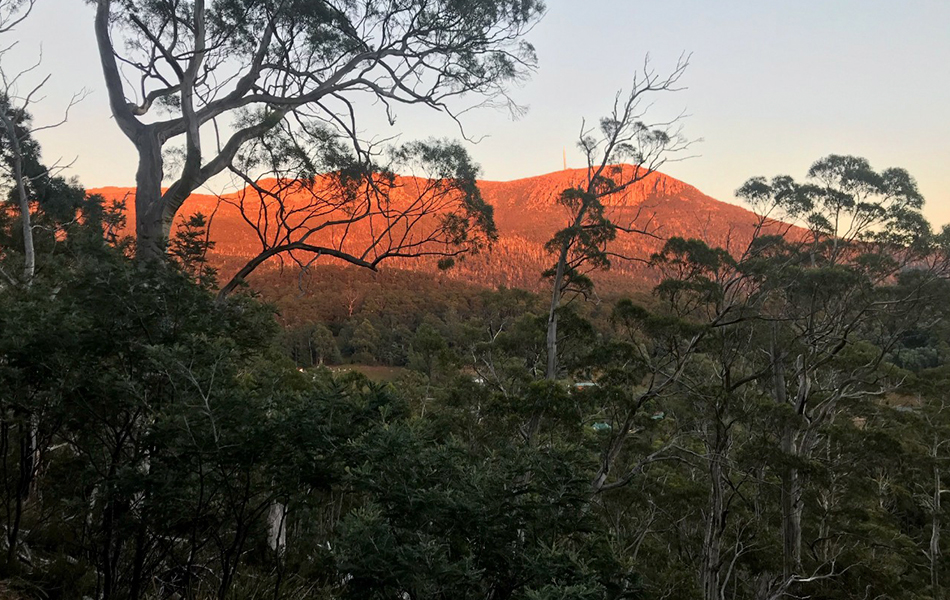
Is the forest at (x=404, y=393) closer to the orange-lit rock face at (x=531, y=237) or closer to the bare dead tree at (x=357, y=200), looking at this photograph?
A: the bare dead tree at (x=357, y=200)

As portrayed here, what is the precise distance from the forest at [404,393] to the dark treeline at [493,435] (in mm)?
29

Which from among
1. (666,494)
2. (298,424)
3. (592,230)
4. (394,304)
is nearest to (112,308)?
(298,424)

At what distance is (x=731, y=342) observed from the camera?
1287cm

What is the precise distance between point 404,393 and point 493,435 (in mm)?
4896

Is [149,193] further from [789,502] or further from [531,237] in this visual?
[531,237]

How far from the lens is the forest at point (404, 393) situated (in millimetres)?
3154

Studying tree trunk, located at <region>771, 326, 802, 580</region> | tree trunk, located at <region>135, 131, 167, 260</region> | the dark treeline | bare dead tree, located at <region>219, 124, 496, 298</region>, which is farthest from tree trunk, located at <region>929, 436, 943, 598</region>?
tree trunk, located at <region>135, 131, 167, 260</region>

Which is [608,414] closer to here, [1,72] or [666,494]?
[666,494]

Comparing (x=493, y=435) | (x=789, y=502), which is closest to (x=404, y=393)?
(x=493, y=435)

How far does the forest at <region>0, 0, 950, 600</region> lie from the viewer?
3154 mm

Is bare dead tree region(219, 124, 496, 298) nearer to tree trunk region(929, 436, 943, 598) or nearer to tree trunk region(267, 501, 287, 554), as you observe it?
tree trunk region(267, 501, 287, 554)

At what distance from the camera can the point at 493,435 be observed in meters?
11.7

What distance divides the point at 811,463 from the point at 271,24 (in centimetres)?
1139

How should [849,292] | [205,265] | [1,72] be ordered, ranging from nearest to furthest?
[205,265] < [1,72] < [849,292]
